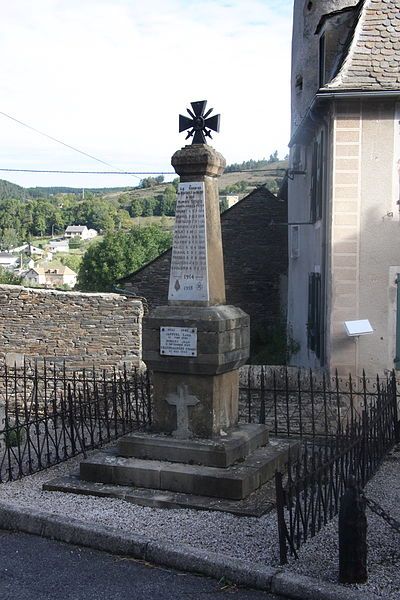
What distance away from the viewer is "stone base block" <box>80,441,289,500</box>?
7273 mm

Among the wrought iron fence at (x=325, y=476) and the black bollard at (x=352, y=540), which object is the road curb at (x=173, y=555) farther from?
the wrought iron fence at (x=325, y=476)

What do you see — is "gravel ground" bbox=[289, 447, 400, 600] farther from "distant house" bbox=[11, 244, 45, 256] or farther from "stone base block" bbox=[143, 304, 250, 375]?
"distant house" bbox=[11, 244, 45, 256]

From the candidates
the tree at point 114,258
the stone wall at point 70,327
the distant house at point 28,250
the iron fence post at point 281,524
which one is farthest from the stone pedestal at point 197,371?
the distant house at point 28,250

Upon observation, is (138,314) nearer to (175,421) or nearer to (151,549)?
(175,421)

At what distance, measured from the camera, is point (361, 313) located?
510 inches

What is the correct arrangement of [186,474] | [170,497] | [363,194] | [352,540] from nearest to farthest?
[352,540] → [170,497] → [186,474] → [363,194]

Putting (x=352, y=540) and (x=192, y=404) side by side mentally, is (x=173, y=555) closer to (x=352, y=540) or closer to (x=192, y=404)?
(x=352, y=540)

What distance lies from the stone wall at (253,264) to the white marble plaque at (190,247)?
43.6ft

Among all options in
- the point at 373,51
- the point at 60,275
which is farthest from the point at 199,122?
the point at 60,275

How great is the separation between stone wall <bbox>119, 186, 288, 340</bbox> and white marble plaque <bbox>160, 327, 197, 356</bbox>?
13488mm

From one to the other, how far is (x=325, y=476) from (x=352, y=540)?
1.21 meters

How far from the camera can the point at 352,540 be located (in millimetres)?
5277

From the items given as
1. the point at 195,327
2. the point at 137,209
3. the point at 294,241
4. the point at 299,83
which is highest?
the point at 137,209

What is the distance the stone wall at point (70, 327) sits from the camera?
649 inches
